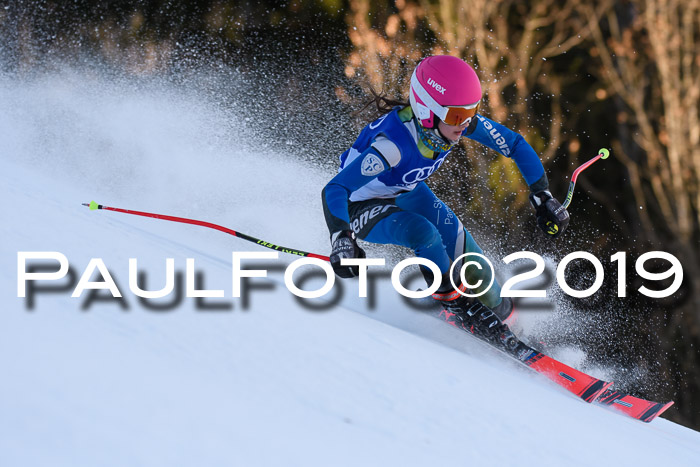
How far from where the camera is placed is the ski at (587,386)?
305 centimetres

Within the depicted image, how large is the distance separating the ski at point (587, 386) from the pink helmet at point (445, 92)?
1.19m

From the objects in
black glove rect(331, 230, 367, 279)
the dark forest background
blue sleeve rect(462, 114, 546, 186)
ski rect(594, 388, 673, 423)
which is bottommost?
ski rect(594, 388, 673, 423)

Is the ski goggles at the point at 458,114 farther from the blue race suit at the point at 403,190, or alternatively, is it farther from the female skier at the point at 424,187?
the blue race suit at the point at 403,190

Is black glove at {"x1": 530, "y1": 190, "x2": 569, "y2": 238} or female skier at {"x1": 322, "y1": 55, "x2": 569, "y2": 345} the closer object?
female skier at {"x1": 322, "y1": 55, "x2": 569, "y2": 345}

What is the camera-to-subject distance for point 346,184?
286cm

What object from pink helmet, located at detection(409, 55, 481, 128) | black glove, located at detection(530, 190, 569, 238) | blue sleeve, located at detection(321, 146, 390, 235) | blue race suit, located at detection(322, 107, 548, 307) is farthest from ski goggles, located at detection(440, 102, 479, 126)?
black glove, located at detection(530, 190, 569, 238)

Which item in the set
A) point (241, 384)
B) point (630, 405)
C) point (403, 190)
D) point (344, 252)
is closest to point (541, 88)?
point (403, 190)

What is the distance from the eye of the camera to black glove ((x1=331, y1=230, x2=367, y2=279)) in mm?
2717

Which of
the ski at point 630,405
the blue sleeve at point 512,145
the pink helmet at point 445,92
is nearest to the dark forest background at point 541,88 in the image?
the blue sleeve at point 512,145

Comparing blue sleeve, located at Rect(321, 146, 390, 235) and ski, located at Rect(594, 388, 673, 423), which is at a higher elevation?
blue sleeve, located at Rect(321, 146, 390, 235)

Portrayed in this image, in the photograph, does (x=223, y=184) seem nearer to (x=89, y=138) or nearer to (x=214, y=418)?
(x=89, y=138)

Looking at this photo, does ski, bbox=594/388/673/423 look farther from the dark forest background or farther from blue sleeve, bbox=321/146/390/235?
the dark forest background

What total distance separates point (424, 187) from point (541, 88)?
9.45 meters

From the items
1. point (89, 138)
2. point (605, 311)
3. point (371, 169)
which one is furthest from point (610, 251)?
point (371, 169)
